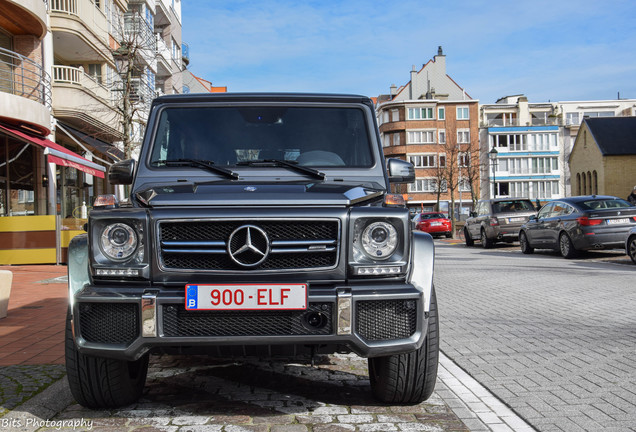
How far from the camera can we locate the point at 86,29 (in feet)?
76.2

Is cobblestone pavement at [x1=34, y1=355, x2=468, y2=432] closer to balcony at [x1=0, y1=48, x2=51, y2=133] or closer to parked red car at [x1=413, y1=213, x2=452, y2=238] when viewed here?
balcony at [x1=0, y1=48, x2=51, y2=133]

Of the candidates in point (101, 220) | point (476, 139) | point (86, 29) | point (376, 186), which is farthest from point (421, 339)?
point (476, 139)

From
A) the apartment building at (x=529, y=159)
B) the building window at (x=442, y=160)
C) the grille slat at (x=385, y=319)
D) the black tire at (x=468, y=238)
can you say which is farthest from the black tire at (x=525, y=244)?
the apartment building at (x=529, y=159)

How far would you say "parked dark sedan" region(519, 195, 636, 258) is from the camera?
53.9 feet

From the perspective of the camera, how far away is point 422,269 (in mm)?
3865

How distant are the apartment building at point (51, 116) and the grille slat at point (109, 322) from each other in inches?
561

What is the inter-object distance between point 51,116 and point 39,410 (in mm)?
18816

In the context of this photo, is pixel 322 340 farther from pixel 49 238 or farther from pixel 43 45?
pixel 43 45

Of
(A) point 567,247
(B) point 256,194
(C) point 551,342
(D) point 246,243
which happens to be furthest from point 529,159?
(D) point 246,243

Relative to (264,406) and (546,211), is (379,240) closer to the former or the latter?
(264,406)

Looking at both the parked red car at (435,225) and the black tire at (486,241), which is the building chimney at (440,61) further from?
the black tire at (486,241)

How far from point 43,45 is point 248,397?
65.4 ft

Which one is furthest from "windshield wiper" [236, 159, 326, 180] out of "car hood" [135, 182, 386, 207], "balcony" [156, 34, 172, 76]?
"balcony" [156, 34, 172, 76]

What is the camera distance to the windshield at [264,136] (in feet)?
16.1
